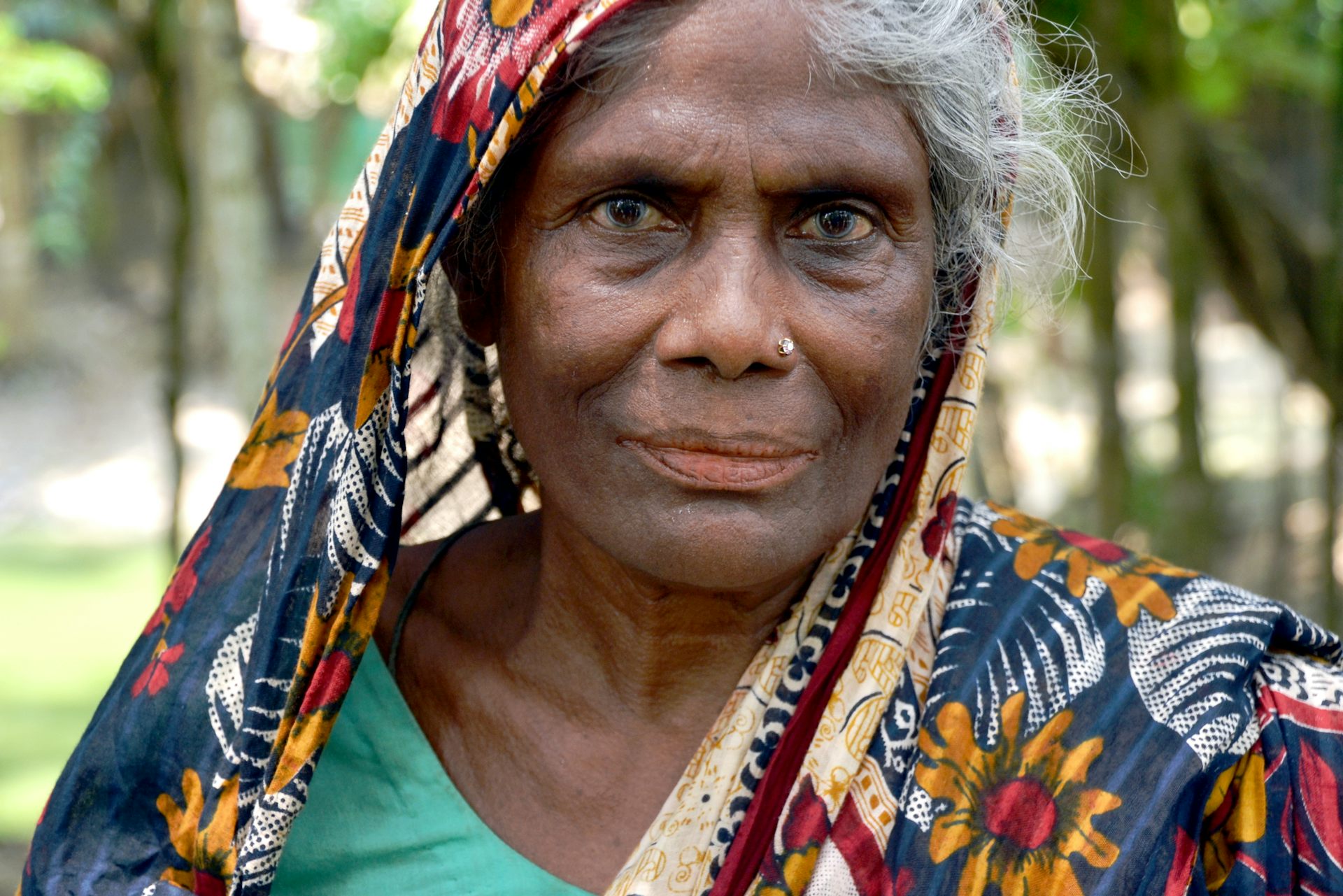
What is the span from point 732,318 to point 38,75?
5225 millimetres

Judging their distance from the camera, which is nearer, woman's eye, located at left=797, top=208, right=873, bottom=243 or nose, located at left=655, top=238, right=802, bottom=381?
nose, located at left=655, top=238, right=802, bottom=381

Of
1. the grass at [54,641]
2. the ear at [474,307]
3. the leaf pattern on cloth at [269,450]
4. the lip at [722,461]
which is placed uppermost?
the ear at [474,307]

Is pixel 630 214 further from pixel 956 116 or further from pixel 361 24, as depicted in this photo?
pixel 361 24

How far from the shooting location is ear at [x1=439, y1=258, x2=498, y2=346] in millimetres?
1776

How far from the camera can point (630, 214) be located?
157cm

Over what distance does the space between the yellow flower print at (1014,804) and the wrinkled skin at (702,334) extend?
0.29 metres

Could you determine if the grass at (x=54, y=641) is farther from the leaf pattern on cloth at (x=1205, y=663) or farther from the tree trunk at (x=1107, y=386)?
the leaf pattern on cloth at (x=1205, y=663)

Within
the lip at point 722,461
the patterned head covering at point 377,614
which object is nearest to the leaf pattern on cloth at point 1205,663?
the patterned head covering at point 377,614

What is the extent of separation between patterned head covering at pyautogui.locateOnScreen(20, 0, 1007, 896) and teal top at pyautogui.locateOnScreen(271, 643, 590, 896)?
12 centimetres

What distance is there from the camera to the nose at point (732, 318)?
4.83 feet

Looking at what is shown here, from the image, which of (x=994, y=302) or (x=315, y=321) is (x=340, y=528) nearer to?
(x=315, y=321)

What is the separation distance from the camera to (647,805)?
1.72 meters

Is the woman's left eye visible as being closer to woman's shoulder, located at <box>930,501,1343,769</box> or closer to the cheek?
the cheek

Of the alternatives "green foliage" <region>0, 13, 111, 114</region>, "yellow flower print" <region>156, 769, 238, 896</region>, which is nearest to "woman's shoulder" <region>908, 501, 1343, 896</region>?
"yellow flower print" <region>156, 769, 238, 896</region>
